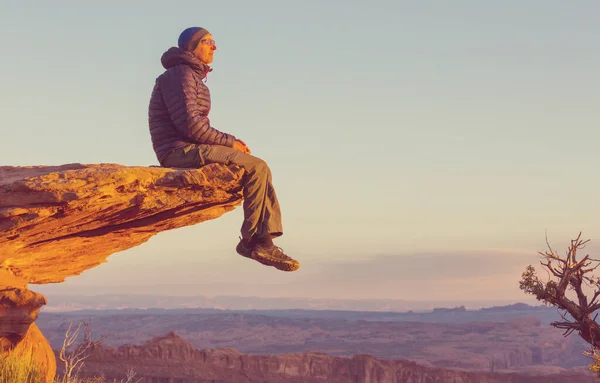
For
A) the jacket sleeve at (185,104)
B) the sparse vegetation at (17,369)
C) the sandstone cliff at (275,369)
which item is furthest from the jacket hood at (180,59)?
the sandstone cliff at (275,369)

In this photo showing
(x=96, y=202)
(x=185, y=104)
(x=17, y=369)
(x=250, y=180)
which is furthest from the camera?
(x=17, y=369)

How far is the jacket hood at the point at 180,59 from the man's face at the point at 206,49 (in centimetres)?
8

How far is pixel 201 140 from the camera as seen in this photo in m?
9.85

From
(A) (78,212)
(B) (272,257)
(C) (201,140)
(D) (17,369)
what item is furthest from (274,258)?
(D) (17,369)

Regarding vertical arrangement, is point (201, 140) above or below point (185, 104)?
below

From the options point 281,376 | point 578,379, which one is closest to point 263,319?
point 281,376

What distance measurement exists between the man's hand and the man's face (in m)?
1.10

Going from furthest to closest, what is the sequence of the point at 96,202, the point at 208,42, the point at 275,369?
the point at 275,369 < the point at 208,42 < the point at 96,202

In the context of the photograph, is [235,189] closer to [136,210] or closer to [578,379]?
[136,210]

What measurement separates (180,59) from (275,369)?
175 feet

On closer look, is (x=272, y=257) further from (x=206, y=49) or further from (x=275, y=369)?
(x=275, y=369)

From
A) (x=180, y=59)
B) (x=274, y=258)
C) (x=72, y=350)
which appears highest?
(x=180, y=59)

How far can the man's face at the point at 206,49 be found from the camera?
9.99 metres

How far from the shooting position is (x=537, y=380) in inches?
2331
